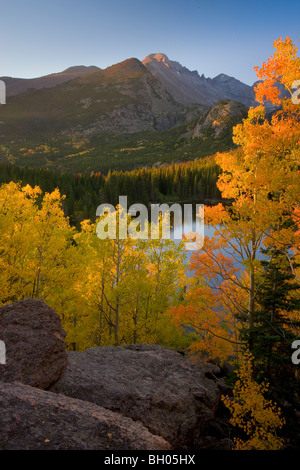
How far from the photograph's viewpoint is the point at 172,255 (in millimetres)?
18594

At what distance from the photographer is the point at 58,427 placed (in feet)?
18.0

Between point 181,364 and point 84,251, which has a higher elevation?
point 84,251

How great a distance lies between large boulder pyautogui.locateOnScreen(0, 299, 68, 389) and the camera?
7617mm

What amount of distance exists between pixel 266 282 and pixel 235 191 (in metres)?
4.22

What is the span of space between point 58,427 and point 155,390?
4359 mm

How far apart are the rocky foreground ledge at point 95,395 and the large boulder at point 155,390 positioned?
0.09 ft

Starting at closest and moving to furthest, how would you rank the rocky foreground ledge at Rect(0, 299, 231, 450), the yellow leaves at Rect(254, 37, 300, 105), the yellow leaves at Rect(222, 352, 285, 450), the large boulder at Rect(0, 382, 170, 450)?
1. the large boulder at Rect(0, 382, 170, 450)
2. the rocky foreground ledge at Rect(0, 299, 231, 450)
3. the yellow leaves at Rect(254, 37, 300, 105)
4. the yellow leaves at Rect(222, 352, 285, 450)

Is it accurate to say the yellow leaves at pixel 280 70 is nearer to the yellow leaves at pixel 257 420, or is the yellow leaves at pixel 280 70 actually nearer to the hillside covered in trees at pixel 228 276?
the hillside covered in trees at pixel 228 276

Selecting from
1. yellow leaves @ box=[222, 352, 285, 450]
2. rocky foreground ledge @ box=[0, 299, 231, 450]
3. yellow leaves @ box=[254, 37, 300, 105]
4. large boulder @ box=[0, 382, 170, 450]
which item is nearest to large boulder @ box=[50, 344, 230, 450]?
rocky foreground ledge @ box=[0, 299, 231, 450]

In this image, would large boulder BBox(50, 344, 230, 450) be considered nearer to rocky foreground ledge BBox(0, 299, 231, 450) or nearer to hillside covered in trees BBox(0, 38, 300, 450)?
rocky foreground ledge BBox(0, 299, 231, 450)

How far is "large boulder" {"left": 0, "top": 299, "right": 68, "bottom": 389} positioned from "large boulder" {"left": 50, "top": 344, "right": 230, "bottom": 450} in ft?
2.03

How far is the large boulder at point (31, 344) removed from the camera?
25.0ft

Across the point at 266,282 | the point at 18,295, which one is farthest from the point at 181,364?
the point at 18,295
